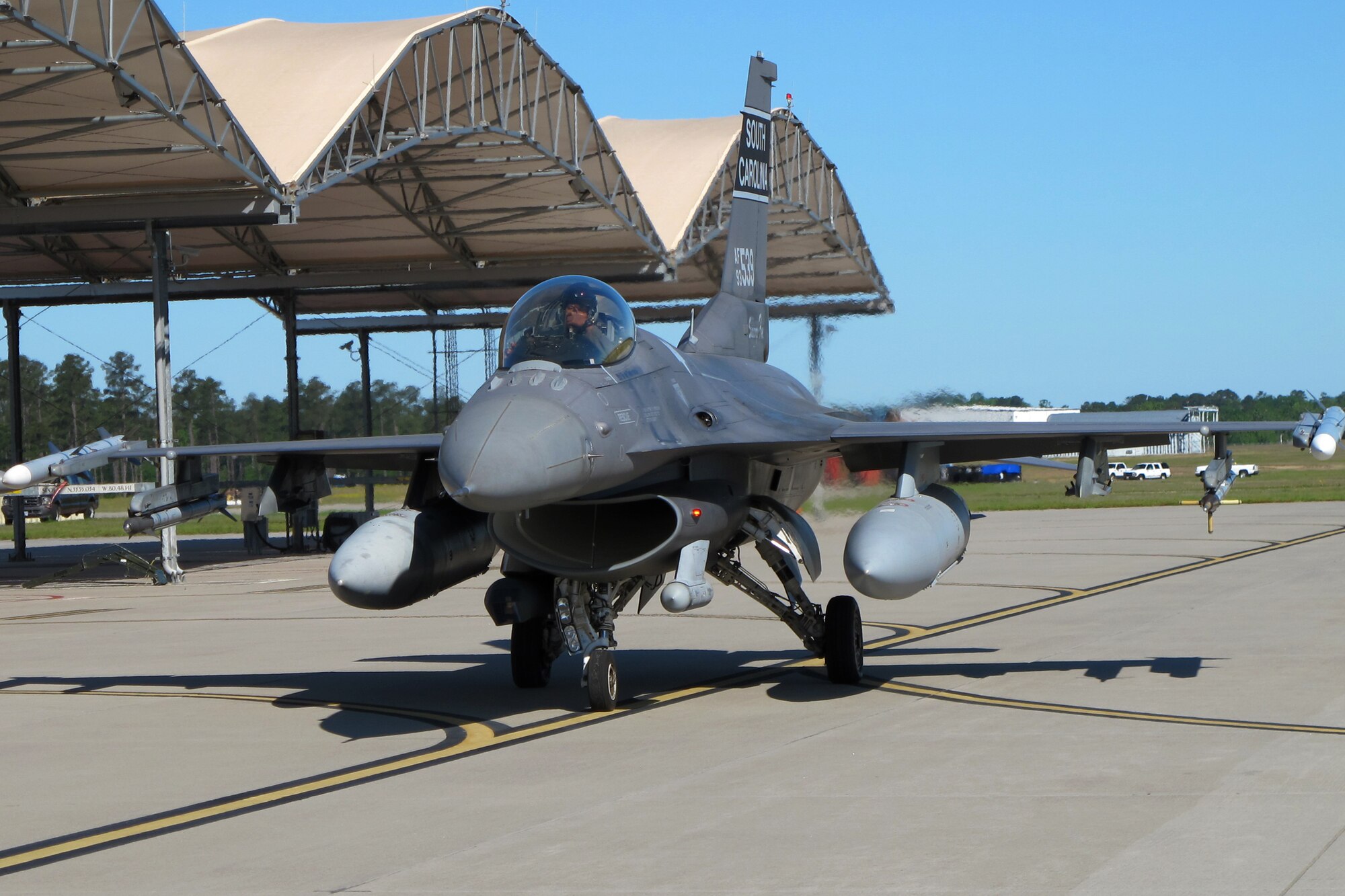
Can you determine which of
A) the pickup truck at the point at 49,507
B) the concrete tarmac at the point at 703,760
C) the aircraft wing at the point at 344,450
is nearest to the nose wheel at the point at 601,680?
the concrete tarmac at the point at 703,760

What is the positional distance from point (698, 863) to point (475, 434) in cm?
379

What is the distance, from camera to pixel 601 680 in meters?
10.7

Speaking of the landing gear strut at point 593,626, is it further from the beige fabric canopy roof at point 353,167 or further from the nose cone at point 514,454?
the beige fabric canopy roof at point 353,167

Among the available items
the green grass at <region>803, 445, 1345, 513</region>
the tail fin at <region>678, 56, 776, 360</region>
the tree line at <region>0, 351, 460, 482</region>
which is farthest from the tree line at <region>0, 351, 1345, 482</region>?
the tail fin at <region>678, 56, 776, 360</region>

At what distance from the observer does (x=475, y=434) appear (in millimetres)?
9164

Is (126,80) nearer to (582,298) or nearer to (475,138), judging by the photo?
(475,138)

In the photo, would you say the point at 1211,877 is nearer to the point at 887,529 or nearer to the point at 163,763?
the point at 887,529

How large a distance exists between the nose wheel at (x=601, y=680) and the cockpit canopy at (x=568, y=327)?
7.63 feet

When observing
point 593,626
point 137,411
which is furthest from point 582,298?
→ point 137,411

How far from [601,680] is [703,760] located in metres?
2.02

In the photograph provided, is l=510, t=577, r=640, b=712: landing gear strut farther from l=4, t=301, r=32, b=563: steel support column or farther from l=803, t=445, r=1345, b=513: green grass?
l=4, t=301, r=32, b=563: steel support column

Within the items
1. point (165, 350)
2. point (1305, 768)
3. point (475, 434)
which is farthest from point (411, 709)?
point (165, 350)

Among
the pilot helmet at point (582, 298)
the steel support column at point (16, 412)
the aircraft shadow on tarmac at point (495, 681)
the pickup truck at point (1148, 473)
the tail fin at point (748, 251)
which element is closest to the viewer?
the pilot helmet at point (582, 298)

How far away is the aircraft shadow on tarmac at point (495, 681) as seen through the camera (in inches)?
445
